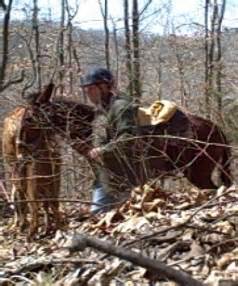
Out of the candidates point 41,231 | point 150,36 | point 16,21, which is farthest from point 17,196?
point 150,36

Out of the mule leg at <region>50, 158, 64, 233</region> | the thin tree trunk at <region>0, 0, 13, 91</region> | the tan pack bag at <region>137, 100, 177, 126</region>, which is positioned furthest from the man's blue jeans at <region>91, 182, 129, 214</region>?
the thin tree trunk at <region>0, 0, 13, 91</region>

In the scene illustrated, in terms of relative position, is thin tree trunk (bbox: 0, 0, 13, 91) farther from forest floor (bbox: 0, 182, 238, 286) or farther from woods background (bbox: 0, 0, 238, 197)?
forest floor (bbox: 0, 182, 238, 286)

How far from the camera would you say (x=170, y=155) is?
7059 mm

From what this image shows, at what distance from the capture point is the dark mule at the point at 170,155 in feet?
22.6

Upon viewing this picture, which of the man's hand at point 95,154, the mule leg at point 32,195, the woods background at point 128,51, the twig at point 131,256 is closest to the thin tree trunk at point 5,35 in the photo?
the woods background at point 128,51

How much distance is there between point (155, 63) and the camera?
74.4 feet

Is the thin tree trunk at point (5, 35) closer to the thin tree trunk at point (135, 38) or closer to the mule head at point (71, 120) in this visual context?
the thin tree trunk at point (135, 38)

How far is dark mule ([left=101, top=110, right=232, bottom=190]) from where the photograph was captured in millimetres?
6895

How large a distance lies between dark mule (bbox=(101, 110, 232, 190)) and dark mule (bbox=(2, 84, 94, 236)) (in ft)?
1.18

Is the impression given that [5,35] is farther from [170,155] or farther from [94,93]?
[170,155]

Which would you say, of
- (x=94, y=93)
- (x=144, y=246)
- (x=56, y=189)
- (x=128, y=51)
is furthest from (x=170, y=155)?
(x=128, y=51)

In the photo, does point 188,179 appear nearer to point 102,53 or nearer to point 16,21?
point 16,21

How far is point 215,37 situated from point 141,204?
17.5 metres

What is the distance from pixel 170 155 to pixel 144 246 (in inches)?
90.2
